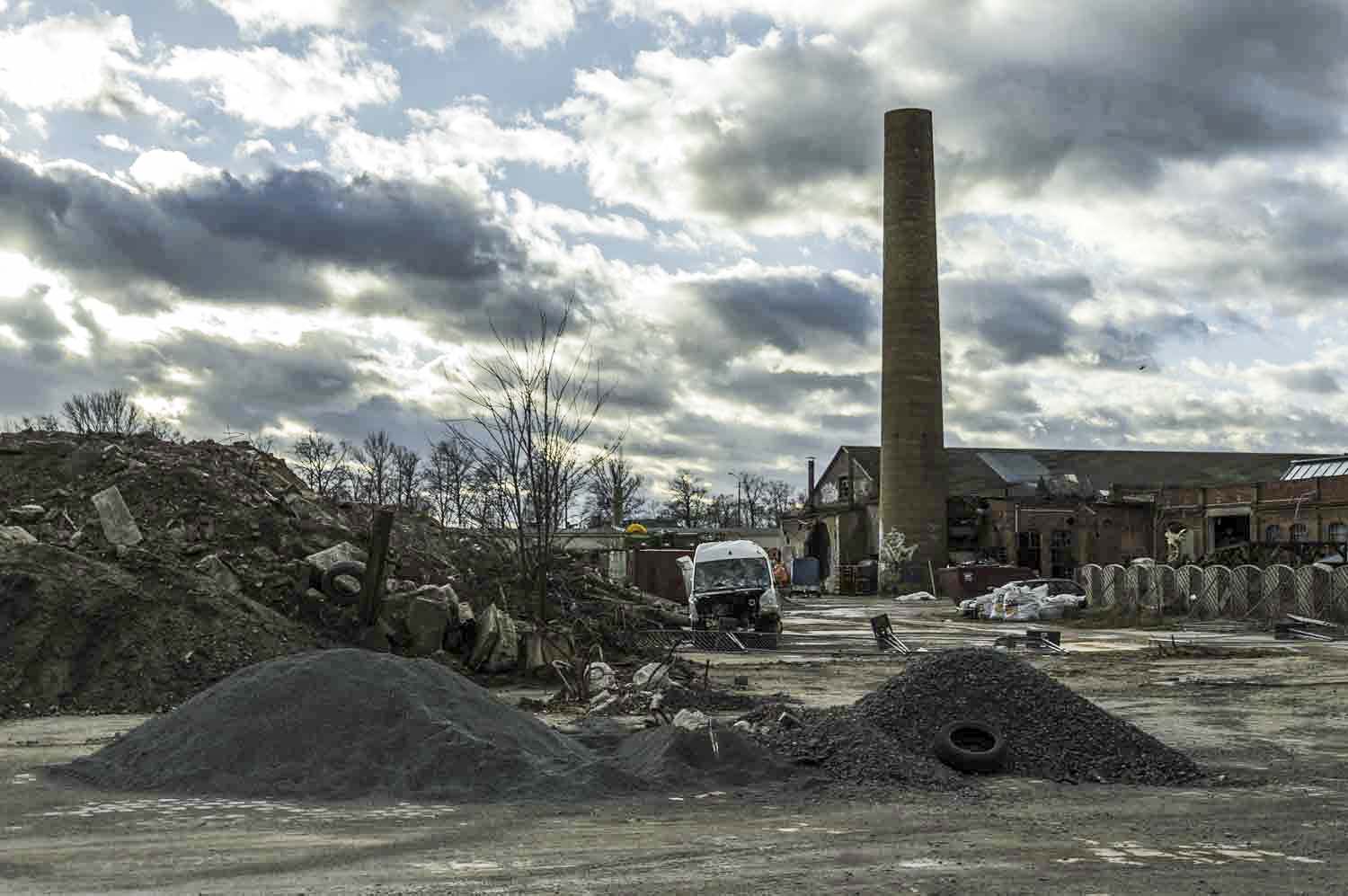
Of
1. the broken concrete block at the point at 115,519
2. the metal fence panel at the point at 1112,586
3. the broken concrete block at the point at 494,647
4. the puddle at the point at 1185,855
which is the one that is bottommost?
the puddle at the point at 1185,855

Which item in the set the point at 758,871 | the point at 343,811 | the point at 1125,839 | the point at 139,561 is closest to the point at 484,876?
the point at 758,871

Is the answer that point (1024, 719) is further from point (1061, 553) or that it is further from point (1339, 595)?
point (1061, 553)

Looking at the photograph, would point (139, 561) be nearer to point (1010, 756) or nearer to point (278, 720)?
point (278, 720)

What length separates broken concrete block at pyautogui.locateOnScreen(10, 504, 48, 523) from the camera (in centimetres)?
1836

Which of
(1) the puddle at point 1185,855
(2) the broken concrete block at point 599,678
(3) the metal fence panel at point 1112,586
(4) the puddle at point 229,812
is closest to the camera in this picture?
(1) the puddle at point 1185,855

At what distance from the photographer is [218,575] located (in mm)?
17516

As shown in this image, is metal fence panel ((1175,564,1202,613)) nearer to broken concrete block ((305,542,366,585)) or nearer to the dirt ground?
broken concrete block ((305,542,366,585))

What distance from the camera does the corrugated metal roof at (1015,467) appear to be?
2685 inches

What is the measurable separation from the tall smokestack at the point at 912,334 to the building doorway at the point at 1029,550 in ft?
13.7

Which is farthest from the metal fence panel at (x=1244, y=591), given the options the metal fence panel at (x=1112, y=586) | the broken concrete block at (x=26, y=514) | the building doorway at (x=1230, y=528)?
the broken concrete block at (x=26, y=514)

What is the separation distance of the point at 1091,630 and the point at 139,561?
2361 centimetres

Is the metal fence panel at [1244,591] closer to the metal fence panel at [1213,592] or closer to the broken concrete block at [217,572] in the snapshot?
the metal fence panel at [1213,592]

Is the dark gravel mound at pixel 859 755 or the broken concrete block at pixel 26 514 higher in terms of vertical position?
the broken concrete block at pixel 26 514

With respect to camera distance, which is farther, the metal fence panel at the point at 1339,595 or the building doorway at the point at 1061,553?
the building doorway at the point at 1061,553
